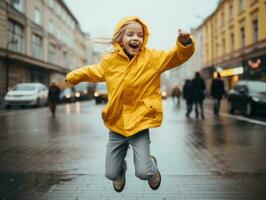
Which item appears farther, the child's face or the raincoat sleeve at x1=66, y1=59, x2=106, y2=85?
the raincoat sleeve at x1=66, y1=59, x2=106, y2=85

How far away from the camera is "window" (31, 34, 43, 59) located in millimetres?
40781

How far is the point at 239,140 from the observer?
839 cm

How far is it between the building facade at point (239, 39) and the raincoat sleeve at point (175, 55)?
26.4 metres

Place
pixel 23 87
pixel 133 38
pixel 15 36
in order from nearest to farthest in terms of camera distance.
Answer: pixel 133 38 < pixel 23 87 < pixel 15 36

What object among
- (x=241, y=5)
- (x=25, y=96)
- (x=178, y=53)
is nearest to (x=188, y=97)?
(x=25, y=96)

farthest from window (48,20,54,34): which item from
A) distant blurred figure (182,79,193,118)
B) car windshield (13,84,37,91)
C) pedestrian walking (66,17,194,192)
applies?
pedestrian walking (66,17,194,192)

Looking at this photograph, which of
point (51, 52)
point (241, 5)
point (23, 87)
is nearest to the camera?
point (23, 87)

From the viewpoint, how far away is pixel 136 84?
11.4 ft

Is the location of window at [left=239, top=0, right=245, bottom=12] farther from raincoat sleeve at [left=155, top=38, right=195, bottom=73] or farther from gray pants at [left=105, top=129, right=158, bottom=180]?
gray pants at [left=105, top=129, right=158, bottom=180]

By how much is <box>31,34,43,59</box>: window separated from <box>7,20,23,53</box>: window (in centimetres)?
415

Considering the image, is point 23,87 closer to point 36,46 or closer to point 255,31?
point 36,46

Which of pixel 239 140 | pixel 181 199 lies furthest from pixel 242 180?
pixel 239 140

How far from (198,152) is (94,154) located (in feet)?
6.06

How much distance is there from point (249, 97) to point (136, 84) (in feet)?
40.1
